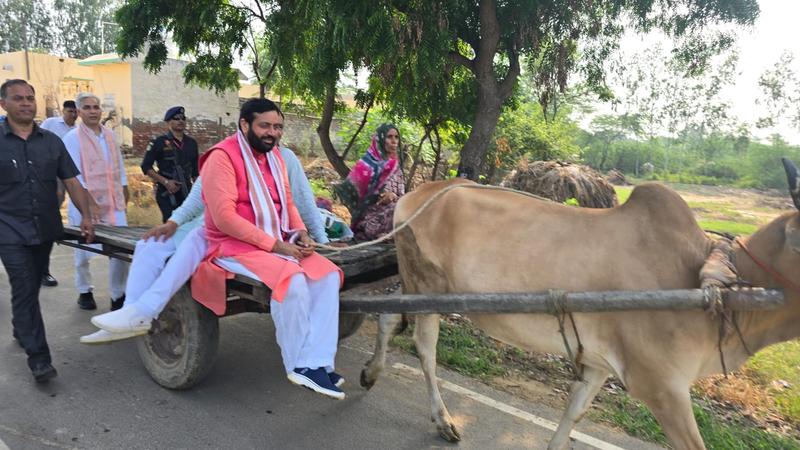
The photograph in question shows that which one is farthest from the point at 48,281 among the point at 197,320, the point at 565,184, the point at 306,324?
the point at 565,184

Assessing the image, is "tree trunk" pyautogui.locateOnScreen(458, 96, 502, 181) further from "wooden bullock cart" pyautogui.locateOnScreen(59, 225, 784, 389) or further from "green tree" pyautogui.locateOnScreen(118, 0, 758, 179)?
"wooden bullock cart" pyautogui.locateOnScreen(59, 225, 784, 389)

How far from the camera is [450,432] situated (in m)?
3.45

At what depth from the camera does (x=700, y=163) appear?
118ft

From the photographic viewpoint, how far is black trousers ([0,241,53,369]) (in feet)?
12.2

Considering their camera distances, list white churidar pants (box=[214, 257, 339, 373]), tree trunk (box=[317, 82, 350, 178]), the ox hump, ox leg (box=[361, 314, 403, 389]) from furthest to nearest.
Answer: tree trunk (box=[317, 82, 350, 178]) → ox leg (box=[361, 314, 403, 389]) → white churidar pants (box=[214, 257, 339, 373]) → the ox hump

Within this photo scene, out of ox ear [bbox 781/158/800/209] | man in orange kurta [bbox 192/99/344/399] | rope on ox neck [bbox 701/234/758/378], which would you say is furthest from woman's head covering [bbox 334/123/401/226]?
ox ear [bbox 781/158/800/209]

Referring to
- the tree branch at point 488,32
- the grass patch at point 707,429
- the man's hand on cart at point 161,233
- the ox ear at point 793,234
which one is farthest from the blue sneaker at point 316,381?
the tree branch at point 488,32

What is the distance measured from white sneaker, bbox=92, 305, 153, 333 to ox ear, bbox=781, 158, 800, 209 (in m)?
3.35

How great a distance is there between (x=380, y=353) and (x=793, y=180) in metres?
2.61

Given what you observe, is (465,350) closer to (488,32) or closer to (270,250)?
(270,250)

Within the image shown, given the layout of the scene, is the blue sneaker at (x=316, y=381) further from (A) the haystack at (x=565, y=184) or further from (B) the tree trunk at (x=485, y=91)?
(A) the haystack at (x=565, y=184)

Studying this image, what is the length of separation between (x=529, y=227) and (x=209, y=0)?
628cm

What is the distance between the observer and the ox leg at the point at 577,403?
3.12 m

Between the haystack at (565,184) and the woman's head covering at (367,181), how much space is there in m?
6.26
